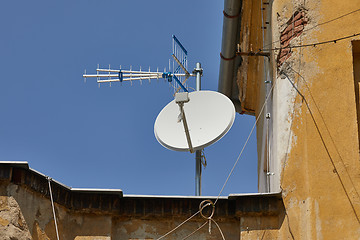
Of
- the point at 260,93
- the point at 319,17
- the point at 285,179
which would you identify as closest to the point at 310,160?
the point at 285,179

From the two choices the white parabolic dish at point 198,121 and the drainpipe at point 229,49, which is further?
the drainpipe at point 229,49

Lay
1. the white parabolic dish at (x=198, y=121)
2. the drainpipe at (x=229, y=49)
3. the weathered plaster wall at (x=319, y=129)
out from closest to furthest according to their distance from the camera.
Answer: the weathered plaster wall at (x=319, y=129), the white parabolic dish at (x=198, y=121), the drainpipe at (x=229, y=49)

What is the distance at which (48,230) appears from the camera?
1243 cm

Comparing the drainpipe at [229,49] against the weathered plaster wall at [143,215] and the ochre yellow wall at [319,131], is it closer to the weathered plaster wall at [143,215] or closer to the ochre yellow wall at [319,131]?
the ochre yellow wall at [319,131]

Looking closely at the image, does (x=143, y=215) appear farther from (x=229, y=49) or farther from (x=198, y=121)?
(x=229, y=49)

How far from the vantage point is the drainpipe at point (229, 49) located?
60.3 ft

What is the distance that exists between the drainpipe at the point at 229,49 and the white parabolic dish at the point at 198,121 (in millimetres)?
3839

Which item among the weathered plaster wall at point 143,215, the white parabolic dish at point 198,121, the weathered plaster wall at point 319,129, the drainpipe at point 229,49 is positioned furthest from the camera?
the drainpipe at point 229,49

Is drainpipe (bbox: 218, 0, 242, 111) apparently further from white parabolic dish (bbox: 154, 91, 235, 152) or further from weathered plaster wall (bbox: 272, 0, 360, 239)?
weathered plaster wall (bbox: 272, 0, 360, 239)

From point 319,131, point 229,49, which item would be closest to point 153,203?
point 319,131

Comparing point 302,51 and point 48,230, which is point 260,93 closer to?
point 302,51

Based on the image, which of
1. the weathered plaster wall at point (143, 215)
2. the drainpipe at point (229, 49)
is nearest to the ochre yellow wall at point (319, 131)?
the weathered plaster wall at point (143, 215)

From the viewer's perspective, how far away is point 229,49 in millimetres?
19594

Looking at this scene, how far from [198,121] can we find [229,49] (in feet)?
17.2
